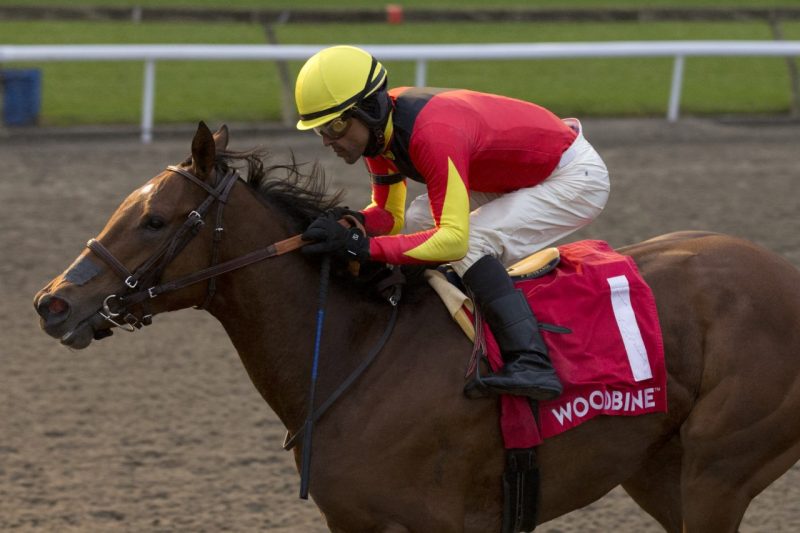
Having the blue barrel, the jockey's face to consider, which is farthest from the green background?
the jockey's face

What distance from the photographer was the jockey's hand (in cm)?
353

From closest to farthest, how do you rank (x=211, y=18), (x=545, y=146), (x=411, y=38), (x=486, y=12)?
(x=545, y=146), (x=211, y=18), (x=486, y=12), (x=411, y=38)

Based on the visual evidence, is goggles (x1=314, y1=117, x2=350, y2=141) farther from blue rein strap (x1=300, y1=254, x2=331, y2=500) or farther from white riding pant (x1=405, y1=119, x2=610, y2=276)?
white riding pant (x1=405, y1=119, x2=610, y2=276)

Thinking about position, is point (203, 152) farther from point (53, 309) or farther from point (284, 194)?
point (53, 309)

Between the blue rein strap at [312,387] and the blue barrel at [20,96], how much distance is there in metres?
7.84

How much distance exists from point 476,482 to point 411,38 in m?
14.1

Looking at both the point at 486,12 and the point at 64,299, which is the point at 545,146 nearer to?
the point at 64,299

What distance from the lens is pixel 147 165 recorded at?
9781 mm

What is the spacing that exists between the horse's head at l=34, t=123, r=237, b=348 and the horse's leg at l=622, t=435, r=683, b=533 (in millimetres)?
1582

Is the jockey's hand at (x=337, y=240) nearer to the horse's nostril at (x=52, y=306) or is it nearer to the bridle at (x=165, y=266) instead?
the bridle at (x=165, y=266)

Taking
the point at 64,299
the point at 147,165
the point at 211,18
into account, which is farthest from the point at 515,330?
the point at 211,18

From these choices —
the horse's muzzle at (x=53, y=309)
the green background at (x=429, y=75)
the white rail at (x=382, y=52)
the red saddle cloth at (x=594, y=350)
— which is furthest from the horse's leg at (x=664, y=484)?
the green background at (x=429, y=75)

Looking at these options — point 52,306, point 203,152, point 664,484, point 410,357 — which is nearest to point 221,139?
point 203,152

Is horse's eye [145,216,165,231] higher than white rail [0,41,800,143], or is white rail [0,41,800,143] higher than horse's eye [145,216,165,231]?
horse's eye [145,216,165,231]
